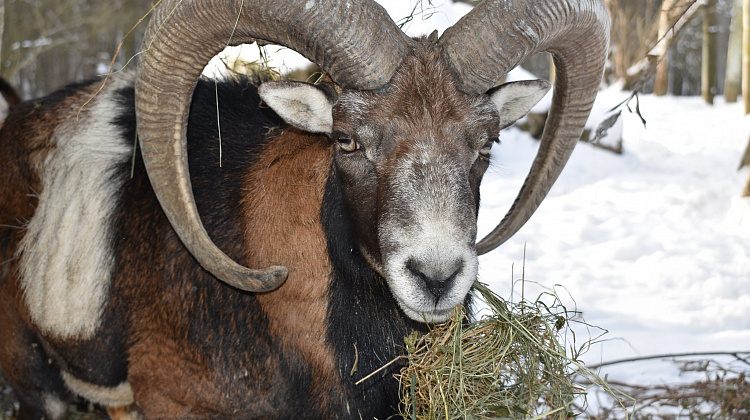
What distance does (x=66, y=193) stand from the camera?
411 cm

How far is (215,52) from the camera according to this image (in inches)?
134

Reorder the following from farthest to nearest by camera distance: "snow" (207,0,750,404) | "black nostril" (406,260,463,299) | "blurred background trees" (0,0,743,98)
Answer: "blurred background trees" (0,0,743,98) < "snow" (207,0,750,404) < "black nostril" (406,260,463,299)

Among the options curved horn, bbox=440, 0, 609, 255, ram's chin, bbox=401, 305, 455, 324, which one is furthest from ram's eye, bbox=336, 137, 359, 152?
ram's chin, bbox=401, 305, 455, 324

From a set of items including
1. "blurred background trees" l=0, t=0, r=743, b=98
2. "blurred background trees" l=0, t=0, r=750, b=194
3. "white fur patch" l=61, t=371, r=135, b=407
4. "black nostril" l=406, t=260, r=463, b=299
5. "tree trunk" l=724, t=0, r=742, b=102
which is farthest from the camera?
"tree trunk" l=724, t=0, r=742, b=102

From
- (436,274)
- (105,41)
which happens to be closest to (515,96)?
(436,274)

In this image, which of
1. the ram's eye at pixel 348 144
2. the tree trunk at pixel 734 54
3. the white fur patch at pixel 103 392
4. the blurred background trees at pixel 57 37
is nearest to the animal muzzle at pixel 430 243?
the ram's eye at pixel 348 144

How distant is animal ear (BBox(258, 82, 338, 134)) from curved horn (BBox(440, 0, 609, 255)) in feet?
2.21

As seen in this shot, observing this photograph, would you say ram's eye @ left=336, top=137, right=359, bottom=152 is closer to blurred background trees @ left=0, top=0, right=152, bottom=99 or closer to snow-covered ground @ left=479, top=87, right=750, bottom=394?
snow-covered ground @ left=479, top=87, right=750, bottom=394

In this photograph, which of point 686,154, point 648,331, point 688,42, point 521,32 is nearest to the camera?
point 521,32

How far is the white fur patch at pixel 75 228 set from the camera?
3.96 m

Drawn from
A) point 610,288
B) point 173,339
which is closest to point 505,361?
point 173,339

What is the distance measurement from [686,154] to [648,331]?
37.2ft

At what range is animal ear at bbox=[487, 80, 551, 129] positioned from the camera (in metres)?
3.57

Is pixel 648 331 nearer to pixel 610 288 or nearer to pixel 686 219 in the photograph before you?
pixel 610 288
